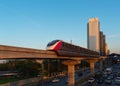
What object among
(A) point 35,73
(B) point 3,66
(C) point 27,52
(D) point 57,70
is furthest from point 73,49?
(B) point 3,66

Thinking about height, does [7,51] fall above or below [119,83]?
above

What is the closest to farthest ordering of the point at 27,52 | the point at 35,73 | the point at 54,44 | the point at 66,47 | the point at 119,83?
the point at 27,52 < the point at 54,44 < the point at 66,47 < the point at 119,83 < the point at 35,73

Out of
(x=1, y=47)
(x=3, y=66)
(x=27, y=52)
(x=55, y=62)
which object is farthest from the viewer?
(x=3, y=66)

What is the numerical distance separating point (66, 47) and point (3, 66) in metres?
114

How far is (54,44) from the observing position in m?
48.3

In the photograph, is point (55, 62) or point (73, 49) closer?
point (73, 49)

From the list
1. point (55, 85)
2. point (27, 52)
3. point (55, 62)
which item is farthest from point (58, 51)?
point (55, 62)

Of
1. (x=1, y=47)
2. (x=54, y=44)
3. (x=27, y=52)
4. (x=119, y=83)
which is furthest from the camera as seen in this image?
(x=119, y=83)

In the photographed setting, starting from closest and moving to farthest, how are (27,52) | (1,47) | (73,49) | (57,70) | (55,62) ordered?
(1,47) < (27,52) < (73,49) < (57,70) < (55,62)

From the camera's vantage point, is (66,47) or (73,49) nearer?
(66,47)

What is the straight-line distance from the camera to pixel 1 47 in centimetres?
3042

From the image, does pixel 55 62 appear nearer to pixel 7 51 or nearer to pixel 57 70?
pixel 57 70

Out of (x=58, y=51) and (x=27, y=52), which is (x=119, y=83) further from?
(x=27, y=52)

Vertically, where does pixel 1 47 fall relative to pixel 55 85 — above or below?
above
